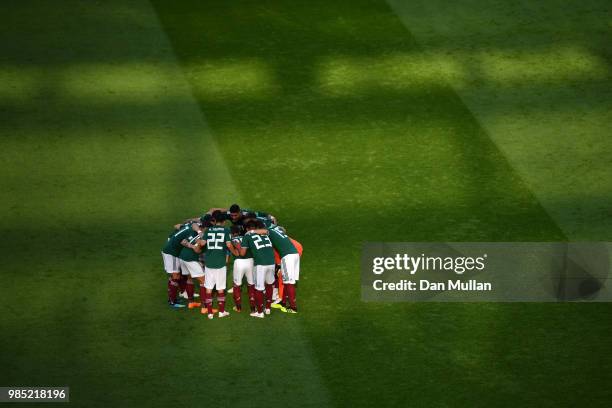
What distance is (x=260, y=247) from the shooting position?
1684 centimetres

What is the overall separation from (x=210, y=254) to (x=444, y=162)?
554 cm

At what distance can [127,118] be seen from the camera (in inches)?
862

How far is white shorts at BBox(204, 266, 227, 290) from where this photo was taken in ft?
55.5

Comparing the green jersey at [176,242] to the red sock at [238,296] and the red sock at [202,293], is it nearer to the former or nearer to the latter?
the red sock at [202,293]

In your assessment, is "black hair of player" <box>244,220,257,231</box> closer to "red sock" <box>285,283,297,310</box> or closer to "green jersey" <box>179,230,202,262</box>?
"green jersey" <box>179,230,202,262</box>

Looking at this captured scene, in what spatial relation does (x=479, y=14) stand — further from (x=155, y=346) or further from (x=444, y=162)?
(x=155, y=346)

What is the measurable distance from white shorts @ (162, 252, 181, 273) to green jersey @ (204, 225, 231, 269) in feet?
1.96

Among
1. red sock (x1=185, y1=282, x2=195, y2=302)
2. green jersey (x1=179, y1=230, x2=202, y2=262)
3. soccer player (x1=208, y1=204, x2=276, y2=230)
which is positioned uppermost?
soccer player (x1=208, y1=204, x2=276, y2=230)

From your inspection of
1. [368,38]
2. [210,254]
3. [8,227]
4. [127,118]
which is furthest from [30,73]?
[210,254]

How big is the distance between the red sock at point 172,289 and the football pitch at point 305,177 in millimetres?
333

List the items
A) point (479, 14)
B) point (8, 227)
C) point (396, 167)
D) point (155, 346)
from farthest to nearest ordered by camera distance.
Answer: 1. point (479, 14)
2. point (396, 167)
3. point (8, 227)
4. point (155, 346)

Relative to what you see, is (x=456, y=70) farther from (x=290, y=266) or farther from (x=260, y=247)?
(x=260, y=247)

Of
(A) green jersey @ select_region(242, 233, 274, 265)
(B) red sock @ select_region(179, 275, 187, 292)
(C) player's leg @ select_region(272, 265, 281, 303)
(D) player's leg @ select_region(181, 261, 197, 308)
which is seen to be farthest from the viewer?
(B) red sock @ select_region(179, 275, 187, 292)

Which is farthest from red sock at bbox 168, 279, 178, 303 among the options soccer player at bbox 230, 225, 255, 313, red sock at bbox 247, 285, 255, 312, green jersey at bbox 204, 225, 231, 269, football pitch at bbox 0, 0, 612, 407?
red sock at bbox 247, 285, 255, 312
